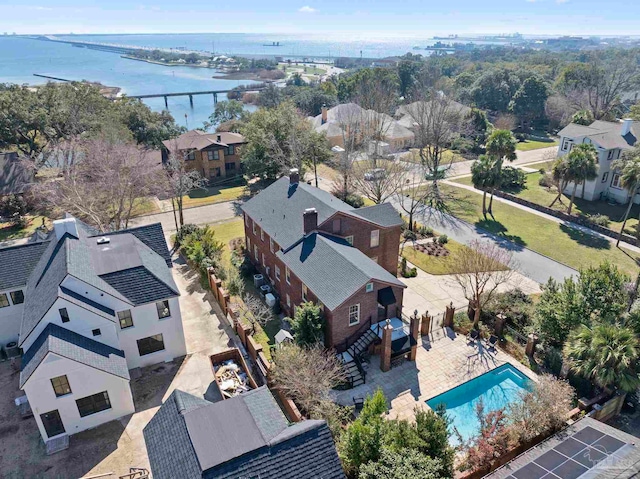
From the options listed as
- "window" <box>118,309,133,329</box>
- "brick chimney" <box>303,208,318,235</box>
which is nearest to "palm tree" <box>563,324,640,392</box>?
"brick chimney" <box>303,208,318,235</box>

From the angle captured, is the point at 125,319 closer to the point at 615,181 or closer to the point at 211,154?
the point at 211,154

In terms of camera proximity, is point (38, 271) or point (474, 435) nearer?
point (474, 435)

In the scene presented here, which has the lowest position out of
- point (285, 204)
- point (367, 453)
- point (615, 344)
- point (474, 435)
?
point (474, 435)

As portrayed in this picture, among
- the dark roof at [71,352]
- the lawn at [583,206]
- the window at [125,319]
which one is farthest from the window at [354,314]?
the lawn at [583,206]

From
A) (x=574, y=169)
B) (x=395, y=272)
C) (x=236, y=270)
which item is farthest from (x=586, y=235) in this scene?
(x=236, y=270)

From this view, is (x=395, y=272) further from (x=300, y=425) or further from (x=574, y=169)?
(x=574, y=169)

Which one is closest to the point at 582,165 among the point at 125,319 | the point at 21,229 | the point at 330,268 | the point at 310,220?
the point at 310,220

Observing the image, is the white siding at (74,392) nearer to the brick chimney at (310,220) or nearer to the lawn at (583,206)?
the brick chimney at (310,220)

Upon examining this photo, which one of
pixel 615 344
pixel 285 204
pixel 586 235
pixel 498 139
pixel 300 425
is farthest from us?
pixel 498 139
